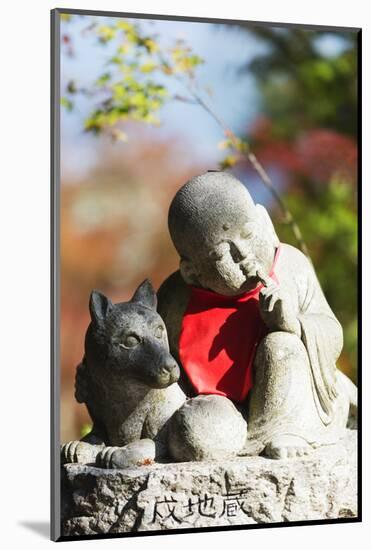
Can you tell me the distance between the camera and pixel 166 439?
6777 mm

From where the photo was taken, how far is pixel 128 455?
668cm

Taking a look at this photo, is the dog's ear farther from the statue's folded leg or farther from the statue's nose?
the statue's folded leg

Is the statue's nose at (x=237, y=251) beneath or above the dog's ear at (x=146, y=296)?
above

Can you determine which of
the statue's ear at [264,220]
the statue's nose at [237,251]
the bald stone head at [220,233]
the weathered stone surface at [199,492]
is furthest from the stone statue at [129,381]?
the statue's ear at [264,220]

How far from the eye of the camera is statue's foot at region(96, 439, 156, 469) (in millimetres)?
6668

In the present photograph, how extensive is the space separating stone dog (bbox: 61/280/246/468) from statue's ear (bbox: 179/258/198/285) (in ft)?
0.70

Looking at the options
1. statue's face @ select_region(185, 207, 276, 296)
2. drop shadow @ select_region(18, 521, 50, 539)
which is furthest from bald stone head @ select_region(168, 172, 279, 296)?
drop shadow @ select_region(18, 521, 50, 539)

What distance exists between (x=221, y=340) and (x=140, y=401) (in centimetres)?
53

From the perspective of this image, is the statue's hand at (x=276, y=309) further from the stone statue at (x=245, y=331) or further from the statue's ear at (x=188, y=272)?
the statue's ear at (x=188, y=272)

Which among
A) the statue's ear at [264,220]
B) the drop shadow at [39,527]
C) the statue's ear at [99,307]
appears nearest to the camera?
the statue's ear at [99,307]

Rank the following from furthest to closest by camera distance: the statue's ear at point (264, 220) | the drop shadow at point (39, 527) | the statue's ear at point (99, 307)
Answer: the statue's ear at point (264, 220) → the drop shadow at point (39, 527) → the statue's ear at point (99, 307)

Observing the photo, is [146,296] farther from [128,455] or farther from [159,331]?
[128,455]

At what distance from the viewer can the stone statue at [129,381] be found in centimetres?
668

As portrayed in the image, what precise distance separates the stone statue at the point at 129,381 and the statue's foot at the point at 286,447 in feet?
1.61
